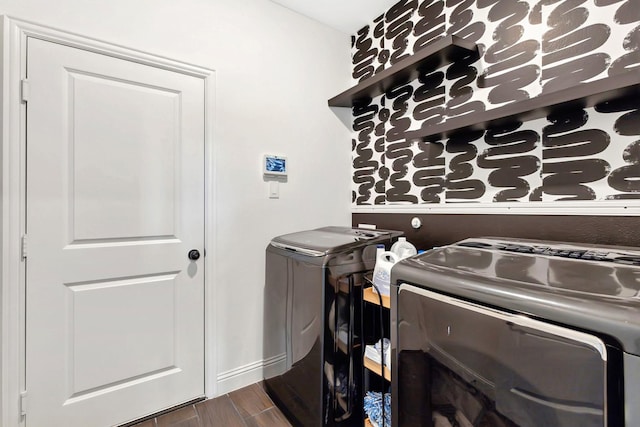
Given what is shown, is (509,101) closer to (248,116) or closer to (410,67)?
(410,67)

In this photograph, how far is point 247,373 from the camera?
196 cm

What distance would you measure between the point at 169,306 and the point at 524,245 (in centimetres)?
183

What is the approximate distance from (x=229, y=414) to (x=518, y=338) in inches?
64.6

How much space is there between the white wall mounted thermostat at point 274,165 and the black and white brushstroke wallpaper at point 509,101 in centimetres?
71

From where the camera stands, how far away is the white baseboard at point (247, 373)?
177cm

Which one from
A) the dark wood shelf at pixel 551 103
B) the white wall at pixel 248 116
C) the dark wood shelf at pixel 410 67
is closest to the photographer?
the dark wood shelf at pixel 551 103

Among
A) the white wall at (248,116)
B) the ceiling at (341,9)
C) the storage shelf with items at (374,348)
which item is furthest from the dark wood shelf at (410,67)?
the storage shelf with items at (374,348)

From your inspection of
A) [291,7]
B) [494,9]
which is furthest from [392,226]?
[291,7]

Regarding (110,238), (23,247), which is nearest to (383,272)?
(110,238)

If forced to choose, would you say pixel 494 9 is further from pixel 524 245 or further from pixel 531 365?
pixel 531 365

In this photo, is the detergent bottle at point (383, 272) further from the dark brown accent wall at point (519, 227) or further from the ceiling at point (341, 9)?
the ceiling at point (341, 9)

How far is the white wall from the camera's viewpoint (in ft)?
5.54

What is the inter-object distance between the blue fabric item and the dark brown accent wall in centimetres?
91

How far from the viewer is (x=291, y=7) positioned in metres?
2.10
